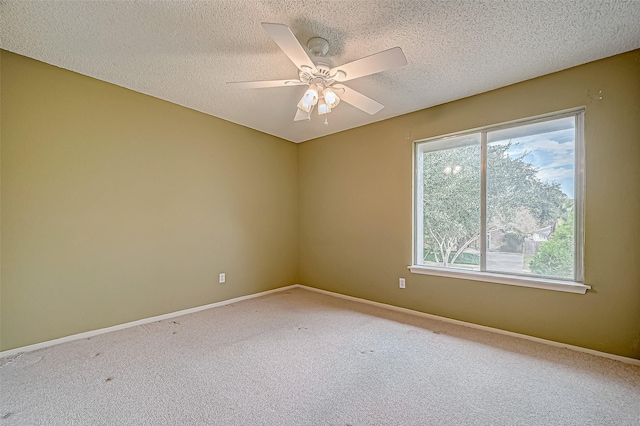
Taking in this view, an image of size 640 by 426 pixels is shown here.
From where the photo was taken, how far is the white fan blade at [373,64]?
164 centimetres

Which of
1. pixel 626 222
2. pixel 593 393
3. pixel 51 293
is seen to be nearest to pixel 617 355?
pixel 593 393

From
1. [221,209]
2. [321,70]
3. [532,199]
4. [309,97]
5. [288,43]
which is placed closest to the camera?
[288,43]

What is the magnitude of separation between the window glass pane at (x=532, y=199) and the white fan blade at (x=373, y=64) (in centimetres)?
180

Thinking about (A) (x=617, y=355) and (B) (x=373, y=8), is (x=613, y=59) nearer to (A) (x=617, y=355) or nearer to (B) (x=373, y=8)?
(B) (x=373, y=8)

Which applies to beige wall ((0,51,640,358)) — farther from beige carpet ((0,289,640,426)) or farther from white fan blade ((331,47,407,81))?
white fan blade ((331,47,407,81))

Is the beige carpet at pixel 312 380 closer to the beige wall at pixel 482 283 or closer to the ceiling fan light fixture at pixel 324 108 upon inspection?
the beige wall at pixel 482 283

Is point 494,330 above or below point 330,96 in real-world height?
below

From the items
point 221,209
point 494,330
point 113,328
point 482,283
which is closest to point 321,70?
point 221,209

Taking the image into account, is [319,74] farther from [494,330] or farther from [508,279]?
[494,330]

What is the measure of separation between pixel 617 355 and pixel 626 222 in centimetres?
109

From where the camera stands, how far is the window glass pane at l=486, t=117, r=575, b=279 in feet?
8.18

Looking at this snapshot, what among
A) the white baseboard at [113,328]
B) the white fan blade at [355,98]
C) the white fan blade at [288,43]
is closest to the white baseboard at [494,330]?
the white baseboard at [113,328]

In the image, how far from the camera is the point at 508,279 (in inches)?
105

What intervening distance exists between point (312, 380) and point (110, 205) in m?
2.61
